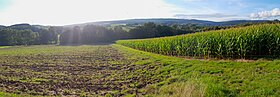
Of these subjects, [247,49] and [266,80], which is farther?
[247,49]

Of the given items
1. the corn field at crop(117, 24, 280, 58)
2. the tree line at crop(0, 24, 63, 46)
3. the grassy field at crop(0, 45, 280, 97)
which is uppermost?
the corn field at crop(117, 24, 280, 58)

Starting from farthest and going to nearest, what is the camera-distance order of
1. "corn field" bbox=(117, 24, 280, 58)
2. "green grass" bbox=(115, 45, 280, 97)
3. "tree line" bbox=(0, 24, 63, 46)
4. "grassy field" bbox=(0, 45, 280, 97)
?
"tree line" bbox=(0, 24, 63, 46), "corn field" bbox=(117, 24, 280, 58), "grassy field" bbox=(0, 45, 280, 97), "green grass" bbox=(115, 45, 280, 97)

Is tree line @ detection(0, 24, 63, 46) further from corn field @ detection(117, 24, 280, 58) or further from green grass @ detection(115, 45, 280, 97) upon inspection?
green grass @ detection(115, 45, 280, 97)

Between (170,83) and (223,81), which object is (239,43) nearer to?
(170,83)

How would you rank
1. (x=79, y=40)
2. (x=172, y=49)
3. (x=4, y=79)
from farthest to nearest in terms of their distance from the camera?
(x=79, y=40) → (x=172, y=49) → (x=4, y=79)

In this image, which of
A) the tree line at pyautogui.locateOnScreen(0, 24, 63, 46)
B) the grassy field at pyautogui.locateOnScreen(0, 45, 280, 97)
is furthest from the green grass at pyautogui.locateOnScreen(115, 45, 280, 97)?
the tree line at pyautogui.locateOnScreen(0, 24, 63, 46)

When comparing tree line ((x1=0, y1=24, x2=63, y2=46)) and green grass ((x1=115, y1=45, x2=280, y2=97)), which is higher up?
green grass ((x1=115, y1=45, x2=280, y2=97))

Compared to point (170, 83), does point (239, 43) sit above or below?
above

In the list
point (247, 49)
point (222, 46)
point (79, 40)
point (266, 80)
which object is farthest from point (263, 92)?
point (79, 40)

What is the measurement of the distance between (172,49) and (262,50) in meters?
12.5

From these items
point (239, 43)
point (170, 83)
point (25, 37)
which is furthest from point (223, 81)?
point (25, 37)

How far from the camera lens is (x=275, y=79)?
11.1 meters

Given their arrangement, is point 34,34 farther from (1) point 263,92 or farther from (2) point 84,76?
(1) point 263,92

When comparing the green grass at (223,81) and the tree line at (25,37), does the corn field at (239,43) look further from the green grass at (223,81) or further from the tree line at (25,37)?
the tree line at (25,37)
